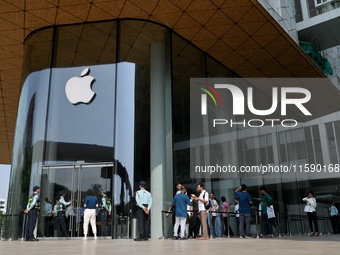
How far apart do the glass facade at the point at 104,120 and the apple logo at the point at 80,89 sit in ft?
0.26

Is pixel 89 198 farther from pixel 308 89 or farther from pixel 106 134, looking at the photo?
pixel 308 89

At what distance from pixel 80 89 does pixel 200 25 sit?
4.99 metres

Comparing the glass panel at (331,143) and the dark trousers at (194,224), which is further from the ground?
the glass panel at (331,143)

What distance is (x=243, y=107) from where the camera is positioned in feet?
61.6

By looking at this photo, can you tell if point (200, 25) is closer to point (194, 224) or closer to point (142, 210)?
point (194, 224)

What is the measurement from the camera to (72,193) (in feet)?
40.7

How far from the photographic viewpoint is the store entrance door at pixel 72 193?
12.0m

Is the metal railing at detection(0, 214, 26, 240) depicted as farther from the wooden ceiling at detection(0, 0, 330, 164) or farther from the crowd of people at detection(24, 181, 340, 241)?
the wooden ceiling at detection(0, 0, 330, 164)

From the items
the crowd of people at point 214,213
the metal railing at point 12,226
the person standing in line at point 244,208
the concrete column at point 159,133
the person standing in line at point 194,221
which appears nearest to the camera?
the crowd of people at point 214,213

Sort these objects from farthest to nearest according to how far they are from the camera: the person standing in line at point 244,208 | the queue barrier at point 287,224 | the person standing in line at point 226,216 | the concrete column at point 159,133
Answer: the queue barrier at point 287,224, the person standing in line at point 226,216, the concrete column at point 159,133, the person standing in line at point 244,208

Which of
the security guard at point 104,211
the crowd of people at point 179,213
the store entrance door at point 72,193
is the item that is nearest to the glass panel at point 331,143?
the crowd of people at point 179,213

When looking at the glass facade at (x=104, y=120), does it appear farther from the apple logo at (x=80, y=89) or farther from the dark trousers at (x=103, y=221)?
the dark trousers at (x=103, y=221)

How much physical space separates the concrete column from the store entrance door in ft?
5.28

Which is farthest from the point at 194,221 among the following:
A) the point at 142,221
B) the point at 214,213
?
the point at 142,221
